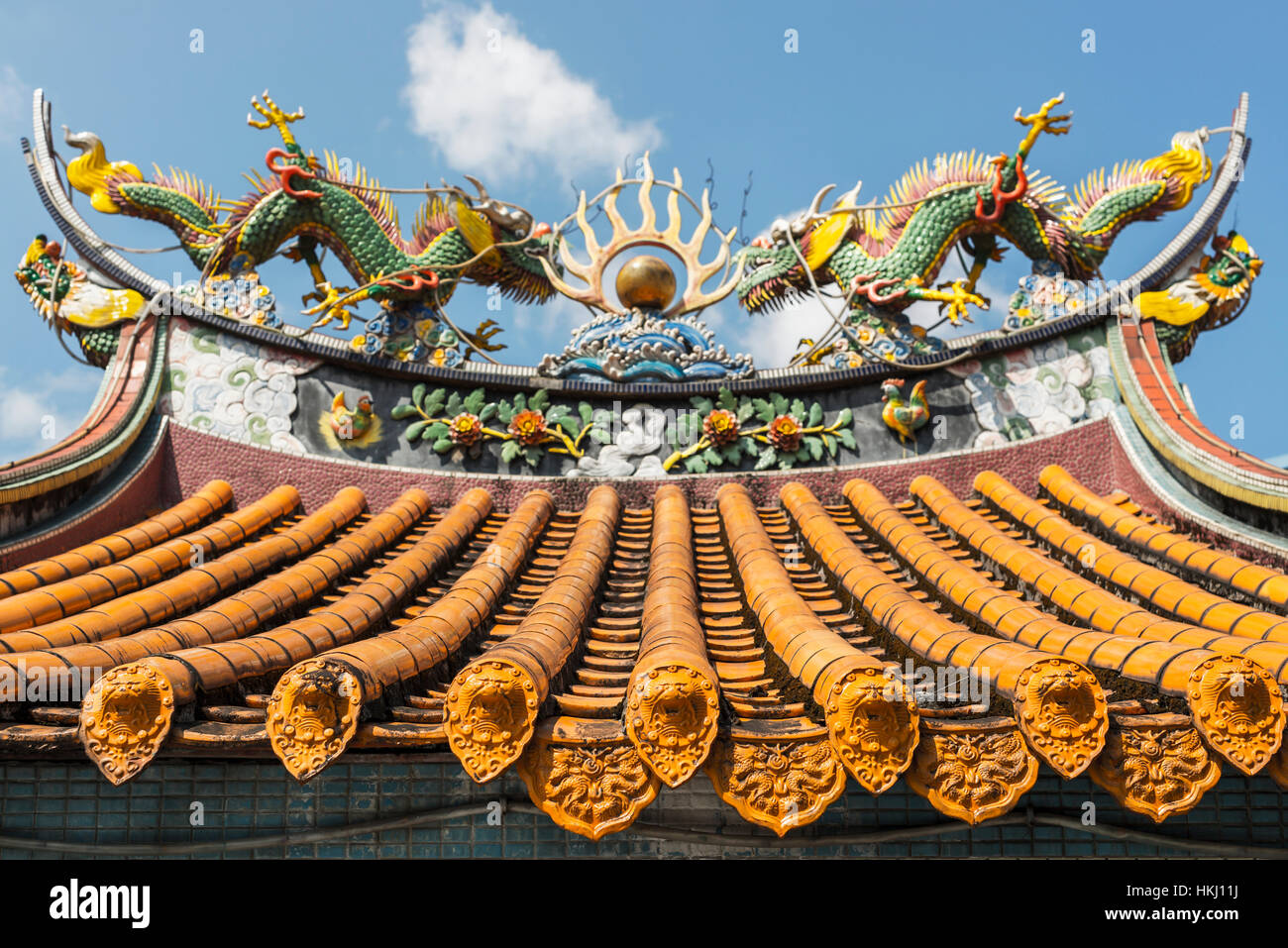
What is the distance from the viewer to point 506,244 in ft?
26.7

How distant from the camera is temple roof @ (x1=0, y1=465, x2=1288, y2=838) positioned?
3057 mm

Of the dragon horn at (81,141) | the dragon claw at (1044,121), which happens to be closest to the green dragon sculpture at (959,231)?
the dragon claw at (1044,121)

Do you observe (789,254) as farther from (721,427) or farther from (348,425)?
(348,425)

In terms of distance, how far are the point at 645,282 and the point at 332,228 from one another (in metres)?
2.38

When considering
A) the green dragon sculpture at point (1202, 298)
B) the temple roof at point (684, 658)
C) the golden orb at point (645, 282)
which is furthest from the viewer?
the golden orb at point (645, 282)

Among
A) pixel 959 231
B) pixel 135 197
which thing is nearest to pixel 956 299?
pixel 959 231

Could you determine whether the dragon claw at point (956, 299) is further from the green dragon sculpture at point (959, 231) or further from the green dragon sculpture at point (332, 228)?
the green dragon sculpture at point (332, 228)

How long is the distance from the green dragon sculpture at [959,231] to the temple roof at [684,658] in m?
1.95

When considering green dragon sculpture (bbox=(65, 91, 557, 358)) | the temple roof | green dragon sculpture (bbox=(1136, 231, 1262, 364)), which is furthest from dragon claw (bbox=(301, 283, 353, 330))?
green dragon sculpture (bbox=(1136, 231, 1262, 364))

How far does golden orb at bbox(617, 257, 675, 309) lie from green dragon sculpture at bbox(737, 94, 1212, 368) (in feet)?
2.58

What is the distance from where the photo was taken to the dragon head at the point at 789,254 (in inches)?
325

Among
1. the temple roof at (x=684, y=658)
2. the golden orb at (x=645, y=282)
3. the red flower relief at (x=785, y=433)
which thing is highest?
the golden orb at (x=645, y=282)
